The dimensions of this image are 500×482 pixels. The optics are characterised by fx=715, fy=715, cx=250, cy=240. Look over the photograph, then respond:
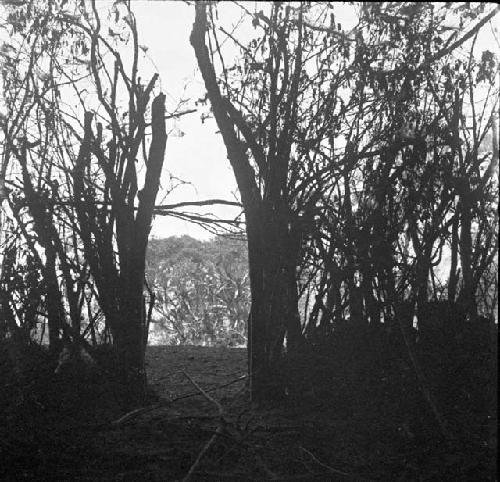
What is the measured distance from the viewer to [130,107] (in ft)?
23.7

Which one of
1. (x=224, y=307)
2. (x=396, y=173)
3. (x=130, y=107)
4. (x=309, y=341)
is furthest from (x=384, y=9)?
(x=224, y=307)

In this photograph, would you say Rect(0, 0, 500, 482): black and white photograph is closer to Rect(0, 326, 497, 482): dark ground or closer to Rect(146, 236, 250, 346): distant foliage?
Rect(0, 326, 497, 482): dark ground

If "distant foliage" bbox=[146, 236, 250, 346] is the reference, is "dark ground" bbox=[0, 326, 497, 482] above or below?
below

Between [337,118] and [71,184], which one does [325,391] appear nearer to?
[337,118]

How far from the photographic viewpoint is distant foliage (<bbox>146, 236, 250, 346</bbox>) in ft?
69.0

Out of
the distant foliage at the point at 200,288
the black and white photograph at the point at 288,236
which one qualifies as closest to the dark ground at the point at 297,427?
the black and white photograph at the point at 288,236

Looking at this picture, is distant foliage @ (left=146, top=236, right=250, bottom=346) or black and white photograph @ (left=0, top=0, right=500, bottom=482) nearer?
black and white photograph @ (left=0, top=0, right=500, bottom=482)

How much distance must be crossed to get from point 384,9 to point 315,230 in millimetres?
2097

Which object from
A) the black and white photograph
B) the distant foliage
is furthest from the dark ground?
the distant foliage

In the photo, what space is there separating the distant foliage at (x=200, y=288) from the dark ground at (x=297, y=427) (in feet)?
44.6

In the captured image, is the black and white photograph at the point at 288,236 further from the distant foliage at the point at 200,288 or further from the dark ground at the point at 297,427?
the distant foliage at the point at 200,288

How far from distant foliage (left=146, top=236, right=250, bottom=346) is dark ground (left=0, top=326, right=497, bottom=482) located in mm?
13603

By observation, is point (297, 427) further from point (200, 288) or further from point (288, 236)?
point (200, 288)

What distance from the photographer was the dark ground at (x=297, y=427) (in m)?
5.18
